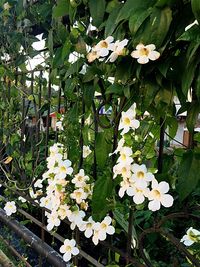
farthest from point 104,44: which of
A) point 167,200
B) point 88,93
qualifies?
point 167,200

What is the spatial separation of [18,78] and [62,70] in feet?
2.43

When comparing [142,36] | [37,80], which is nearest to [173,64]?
[142,36]

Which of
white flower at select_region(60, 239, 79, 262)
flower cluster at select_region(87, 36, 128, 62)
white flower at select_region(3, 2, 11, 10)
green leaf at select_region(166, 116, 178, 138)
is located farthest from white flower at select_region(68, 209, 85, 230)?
white flower at select_region(3, 2, 11, 10)

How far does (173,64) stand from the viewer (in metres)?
0.85

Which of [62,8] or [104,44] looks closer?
[104,44]

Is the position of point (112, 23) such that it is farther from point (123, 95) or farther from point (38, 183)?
point (38, 183)

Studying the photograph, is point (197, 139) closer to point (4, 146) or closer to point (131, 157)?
point (131, 157)

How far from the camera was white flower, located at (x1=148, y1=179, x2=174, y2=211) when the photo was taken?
910mm

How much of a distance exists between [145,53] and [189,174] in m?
0.32

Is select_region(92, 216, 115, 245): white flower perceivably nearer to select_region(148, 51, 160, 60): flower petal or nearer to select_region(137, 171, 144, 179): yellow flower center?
select_region(137, 171, 144, 179): yellow flower center

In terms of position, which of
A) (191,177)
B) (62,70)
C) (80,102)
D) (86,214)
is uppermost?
(62,70)

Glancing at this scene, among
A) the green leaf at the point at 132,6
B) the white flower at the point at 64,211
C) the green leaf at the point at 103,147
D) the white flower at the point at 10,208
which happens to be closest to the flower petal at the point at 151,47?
the green leaf at the point at 132,6

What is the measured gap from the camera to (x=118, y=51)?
914 mm

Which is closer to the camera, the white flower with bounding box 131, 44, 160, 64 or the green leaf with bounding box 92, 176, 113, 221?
the white flower with bounding box 131, 44, 160, 64
